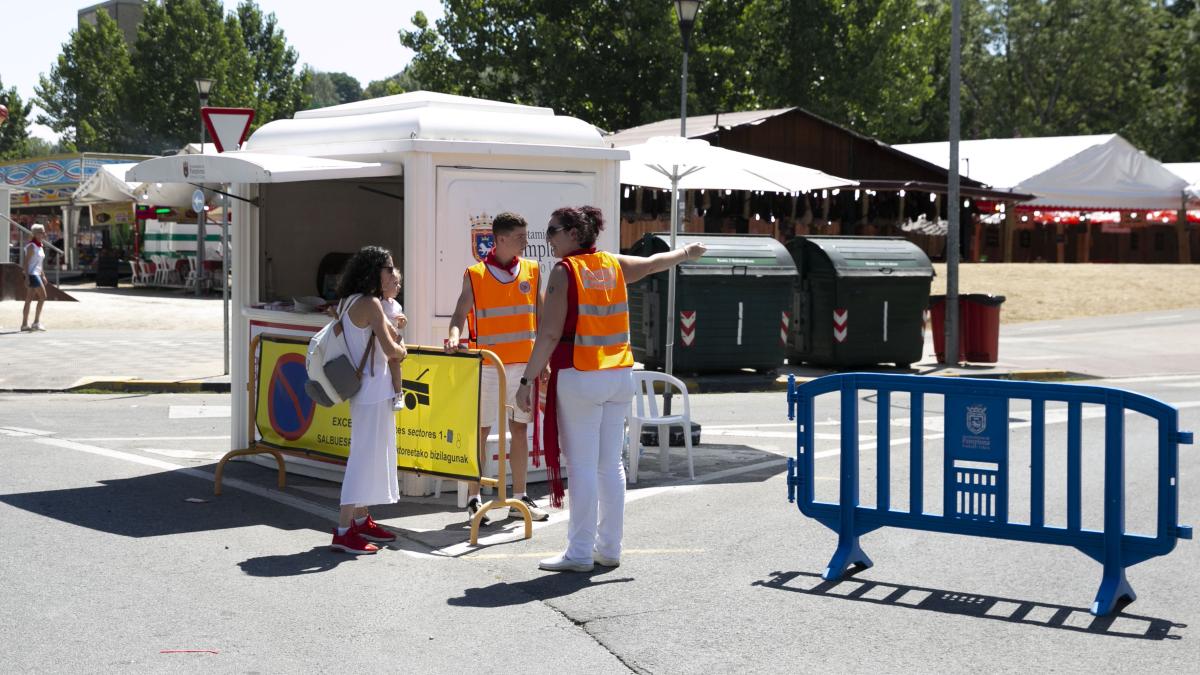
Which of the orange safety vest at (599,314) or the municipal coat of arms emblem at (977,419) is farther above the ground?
the orange safety vest at (599,314)

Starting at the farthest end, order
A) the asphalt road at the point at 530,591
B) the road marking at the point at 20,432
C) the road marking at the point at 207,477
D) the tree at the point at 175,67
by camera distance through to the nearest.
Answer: the tree at the point at 175,67 → the road marking at the point at 20,432 → the road marking at the point at 207,477 → the asphalt road at the point at 530,591

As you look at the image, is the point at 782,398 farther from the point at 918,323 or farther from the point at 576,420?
the point at 576,420

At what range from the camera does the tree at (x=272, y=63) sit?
290 feet

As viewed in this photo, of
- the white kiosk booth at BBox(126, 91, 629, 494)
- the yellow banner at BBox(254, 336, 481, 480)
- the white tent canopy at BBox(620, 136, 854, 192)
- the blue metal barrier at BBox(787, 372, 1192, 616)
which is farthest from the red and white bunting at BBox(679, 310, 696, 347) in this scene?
the blue metal barrier at BBox(787, 372, 1192, 616)

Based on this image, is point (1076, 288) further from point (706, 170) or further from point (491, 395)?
point (491, 395)

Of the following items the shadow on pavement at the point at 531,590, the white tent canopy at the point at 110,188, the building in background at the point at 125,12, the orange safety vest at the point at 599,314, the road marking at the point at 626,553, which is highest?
the building in background at the point at 125,12

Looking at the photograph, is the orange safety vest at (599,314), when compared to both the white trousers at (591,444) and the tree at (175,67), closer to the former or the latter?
the white trousers at (591,444)

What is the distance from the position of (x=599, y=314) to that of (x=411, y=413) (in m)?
2.06

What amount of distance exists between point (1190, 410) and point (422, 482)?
8995 mm

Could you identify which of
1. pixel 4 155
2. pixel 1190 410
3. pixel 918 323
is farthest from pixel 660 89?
pixel 4 155

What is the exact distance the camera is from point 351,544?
7.35 meters

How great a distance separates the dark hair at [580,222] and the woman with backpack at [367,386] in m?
1.09

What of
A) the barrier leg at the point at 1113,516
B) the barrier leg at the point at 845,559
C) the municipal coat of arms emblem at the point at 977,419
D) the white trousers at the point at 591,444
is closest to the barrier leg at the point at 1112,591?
the barrier leg at the point at 1113,516

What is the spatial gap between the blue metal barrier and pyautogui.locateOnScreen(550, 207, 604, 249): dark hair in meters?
1.40
